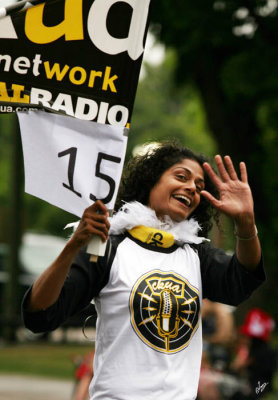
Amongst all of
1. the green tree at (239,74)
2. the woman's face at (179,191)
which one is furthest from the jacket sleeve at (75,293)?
the green tree at (239,74)

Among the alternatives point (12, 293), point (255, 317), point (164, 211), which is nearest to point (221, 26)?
point (255, 317)

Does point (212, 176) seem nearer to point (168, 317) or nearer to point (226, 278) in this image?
point (226, 278)

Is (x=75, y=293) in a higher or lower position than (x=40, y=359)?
higher

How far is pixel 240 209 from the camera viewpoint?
3.93 metres

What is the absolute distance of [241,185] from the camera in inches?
157

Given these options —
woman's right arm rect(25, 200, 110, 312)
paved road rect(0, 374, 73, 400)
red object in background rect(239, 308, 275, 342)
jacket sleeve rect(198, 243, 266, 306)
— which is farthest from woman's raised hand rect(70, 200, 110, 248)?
paved road rect(0, 374, 73, 400)

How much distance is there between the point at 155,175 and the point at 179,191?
205mm

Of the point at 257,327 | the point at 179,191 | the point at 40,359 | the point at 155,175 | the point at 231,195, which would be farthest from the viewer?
the point at 40,359

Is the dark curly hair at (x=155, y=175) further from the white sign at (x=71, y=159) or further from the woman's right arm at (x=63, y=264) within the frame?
the woman's right arm at (x=63, y=264)

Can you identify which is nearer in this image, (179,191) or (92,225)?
(92,225)

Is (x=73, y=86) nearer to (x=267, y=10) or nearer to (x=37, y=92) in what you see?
(x=37, y=92)

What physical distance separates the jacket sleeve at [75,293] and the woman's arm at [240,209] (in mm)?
503

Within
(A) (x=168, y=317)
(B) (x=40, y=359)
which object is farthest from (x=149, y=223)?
(B) (x=40, y=359)

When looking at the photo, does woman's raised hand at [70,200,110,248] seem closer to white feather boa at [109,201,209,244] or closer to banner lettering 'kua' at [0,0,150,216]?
banner lettering 'kua' at [0,0,150,216]
